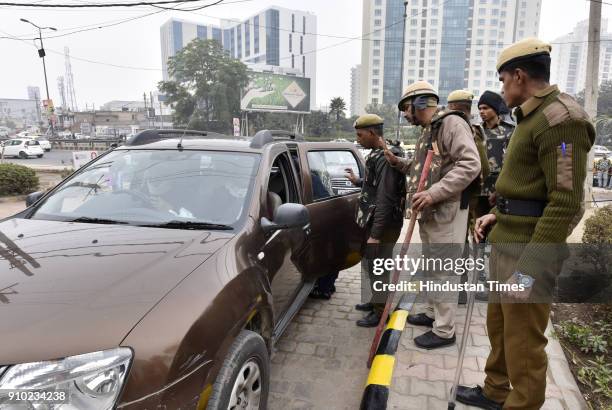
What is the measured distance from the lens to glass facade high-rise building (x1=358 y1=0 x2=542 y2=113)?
11012 cm

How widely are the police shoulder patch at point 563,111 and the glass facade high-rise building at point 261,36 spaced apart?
109027 millimetres

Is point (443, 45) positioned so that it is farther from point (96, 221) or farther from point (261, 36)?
point (96, 221)

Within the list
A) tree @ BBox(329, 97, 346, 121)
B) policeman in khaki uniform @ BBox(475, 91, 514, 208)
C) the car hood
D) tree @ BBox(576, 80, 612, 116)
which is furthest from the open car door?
tree @ BBox(329, 97, 346, 121)

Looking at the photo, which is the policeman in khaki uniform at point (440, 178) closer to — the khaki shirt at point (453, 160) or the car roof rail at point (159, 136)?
the khaki shirt at point (453, 160)

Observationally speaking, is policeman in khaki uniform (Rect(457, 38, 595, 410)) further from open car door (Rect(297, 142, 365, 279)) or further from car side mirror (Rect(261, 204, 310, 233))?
open car door (Rect(297, 142, 365, 279))

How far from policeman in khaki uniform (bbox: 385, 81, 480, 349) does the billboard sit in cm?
A: 4382

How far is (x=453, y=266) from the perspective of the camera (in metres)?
3.29

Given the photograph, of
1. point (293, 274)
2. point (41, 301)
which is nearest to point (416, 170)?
point (293, 274)

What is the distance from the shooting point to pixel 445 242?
10.3ft

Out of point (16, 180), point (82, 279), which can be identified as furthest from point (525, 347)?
point (16, 180)

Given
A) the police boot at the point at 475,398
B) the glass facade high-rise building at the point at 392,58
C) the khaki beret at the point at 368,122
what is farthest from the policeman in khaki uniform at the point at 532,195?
the glass facade high-rise building at the point at 392,58

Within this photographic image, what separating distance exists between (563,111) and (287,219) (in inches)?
58.4

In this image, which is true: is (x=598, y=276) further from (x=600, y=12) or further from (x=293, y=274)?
(x=600, y=12)

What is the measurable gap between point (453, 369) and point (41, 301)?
8.62 ft
